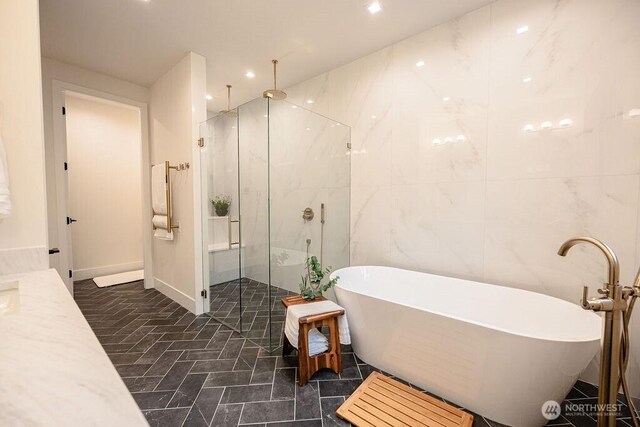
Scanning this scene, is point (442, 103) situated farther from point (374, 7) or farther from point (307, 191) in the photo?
point (307, 191)

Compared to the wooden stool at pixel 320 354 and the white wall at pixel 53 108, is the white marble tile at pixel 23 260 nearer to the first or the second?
the wooden stool at pixel 320 354

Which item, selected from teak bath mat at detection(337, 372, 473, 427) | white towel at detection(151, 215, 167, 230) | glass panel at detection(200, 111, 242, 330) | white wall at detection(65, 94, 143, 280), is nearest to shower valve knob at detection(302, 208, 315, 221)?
glass panel at detection(200, 111, 242, 330)

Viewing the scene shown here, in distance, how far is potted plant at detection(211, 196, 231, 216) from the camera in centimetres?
297

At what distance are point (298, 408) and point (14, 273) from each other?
1.68 meters

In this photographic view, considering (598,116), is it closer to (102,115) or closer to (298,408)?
(298,408)

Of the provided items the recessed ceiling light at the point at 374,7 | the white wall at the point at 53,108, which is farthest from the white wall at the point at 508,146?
the white wall at the point at 53,108

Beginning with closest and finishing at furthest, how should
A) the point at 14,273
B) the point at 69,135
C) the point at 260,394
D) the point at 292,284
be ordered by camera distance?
the point at 14,273
the point at 260,394
the point at 292,284
the point at 69,135

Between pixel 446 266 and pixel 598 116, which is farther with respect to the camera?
pixel 446 266

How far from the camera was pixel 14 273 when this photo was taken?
133 cm

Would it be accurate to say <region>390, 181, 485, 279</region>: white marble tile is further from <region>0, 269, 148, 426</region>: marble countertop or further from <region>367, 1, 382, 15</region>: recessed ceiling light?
<region>0, 269, 148, 426</region>: marble countertop

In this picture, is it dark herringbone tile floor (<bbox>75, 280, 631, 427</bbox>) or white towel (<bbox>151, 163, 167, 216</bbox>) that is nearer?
dark herringbone tile floor (<bbox>75, 280, 631, 427</bbox>)

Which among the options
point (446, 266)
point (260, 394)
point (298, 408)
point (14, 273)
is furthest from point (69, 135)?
point (446, 266)

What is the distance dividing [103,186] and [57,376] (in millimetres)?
5017

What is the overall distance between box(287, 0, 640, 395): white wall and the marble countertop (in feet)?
8.05
